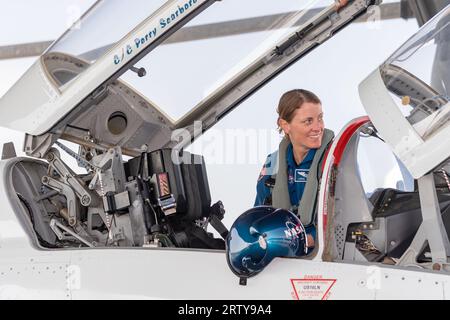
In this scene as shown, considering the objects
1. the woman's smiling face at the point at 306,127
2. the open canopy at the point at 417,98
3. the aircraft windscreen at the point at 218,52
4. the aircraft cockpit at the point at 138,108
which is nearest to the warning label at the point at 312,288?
the open canopy at the point at 417,98

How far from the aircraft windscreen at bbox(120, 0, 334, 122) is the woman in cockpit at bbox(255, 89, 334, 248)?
506 millimetres

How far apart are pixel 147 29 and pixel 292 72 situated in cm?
116

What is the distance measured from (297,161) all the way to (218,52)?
845 millimetres

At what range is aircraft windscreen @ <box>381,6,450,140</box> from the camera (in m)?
2.97

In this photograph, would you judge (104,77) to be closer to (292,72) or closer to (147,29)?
(147,29)

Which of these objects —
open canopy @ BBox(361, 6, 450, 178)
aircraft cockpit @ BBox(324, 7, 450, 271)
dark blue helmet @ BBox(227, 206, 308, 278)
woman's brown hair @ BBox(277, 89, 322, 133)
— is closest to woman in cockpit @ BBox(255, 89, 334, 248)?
woman's brown hair @ BBox(277, 89, 322, 133)

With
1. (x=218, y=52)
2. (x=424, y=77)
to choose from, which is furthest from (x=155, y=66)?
(x=424, y=77)

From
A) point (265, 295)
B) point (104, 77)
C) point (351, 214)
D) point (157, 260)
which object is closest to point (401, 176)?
point (351, 214)

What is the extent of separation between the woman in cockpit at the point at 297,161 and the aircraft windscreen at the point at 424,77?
1.74ft

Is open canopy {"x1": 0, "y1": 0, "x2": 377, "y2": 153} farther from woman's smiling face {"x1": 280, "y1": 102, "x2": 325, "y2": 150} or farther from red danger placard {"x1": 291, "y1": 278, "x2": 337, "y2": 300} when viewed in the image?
red danger placard {"x1": 291, "y1": 278, "x2": 337, "y2": 300}

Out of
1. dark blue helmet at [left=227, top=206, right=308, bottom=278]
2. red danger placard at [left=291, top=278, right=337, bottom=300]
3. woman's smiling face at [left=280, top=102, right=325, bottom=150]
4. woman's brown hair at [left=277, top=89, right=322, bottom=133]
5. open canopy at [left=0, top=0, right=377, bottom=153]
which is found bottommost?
red danger placard at [left=291, top=278, right=337, bottom=300]

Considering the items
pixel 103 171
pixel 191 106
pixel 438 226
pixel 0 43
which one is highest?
pixel 0 43

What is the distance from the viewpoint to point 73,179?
404cm

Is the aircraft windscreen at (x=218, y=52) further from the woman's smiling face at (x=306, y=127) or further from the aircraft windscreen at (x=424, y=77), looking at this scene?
the aircraft windscreen at (x=424, y=77)
